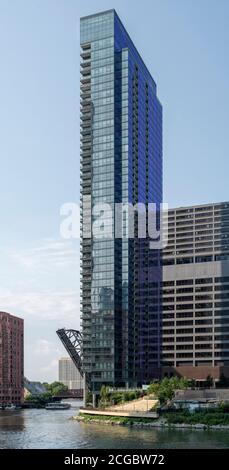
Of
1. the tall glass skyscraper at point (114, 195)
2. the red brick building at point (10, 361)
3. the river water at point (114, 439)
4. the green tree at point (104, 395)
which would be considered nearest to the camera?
the river water at point (114, 439)

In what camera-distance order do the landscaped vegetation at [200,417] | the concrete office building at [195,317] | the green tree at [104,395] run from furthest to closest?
the concrete office building at [195,317]
the green tree at [104,395]
the landscaped vegetation at [200,417]

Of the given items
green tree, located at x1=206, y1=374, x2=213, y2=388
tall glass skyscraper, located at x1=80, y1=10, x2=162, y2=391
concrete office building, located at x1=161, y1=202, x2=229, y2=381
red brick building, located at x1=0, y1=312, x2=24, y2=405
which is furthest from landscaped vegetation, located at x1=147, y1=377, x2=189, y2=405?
red brick building, located at x1=0, y1=312, x2=24, y2=405

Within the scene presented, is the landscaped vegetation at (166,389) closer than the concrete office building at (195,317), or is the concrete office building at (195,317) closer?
the landscaped vegetation at (166,389)

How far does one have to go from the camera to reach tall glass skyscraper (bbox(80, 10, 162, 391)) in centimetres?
11612

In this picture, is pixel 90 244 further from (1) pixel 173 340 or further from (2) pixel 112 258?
(1) pixel 173 340

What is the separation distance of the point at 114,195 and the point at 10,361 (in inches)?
2683

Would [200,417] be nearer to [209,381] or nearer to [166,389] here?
[166,389]

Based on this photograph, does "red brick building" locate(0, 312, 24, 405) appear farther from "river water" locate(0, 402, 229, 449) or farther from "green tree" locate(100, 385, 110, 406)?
"river water" locate(0, 402, 229, 449)

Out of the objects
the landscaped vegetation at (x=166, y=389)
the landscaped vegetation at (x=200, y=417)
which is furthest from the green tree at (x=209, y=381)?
the landscaped vegetation at (x=200, y=417)

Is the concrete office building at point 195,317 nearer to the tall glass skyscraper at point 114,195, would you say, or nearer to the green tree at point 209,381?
the green tree at point 209,381

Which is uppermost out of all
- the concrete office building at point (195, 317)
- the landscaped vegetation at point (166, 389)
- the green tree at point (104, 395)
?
the concrete office building at point (195, 317)

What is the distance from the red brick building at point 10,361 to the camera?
162m

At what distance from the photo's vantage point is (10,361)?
166 metres

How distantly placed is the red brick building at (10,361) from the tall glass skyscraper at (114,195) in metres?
46.3
